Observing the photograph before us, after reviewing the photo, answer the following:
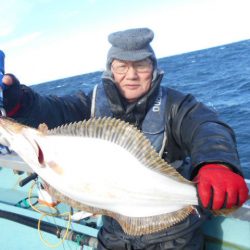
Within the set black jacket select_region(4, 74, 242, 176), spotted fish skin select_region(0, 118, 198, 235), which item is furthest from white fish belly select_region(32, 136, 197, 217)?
black jacket select_region(4, 74, 242, 176)

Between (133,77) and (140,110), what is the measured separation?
282 mm

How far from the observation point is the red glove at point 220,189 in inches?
68.9

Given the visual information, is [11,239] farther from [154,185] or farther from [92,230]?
[154,185]

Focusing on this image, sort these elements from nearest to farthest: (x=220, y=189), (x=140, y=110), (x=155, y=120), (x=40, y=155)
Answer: (x=220, y=189) < (x=40, y=155) < (x=155, y=120) < (x=140, y=110)

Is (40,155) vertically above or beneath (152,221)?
above

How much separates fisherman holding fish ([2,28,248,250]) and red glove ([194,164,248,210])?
48 centimetres

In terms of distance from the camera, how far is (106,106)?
2.95 meters

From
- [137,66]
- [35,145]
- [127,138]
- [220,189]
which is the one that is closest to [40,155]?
[35,145]

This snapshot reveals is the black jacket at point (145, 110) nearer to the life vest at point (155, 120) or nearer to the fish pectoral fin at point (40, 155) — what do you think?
the life vest at point (155, 120)

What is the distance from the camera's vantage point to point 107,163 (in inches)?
70.7

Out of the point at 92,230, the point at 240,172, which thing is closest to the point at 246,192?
the point at 240,172

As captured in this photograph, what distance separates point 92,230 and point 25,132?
2.04 m

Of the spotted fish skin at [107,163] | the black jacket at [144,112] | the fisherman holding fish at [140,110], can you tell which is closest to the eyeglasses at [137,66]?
the fisherman holding fish at [140,110]

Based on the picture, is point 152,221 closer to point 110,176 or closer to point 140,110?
point 110,176
